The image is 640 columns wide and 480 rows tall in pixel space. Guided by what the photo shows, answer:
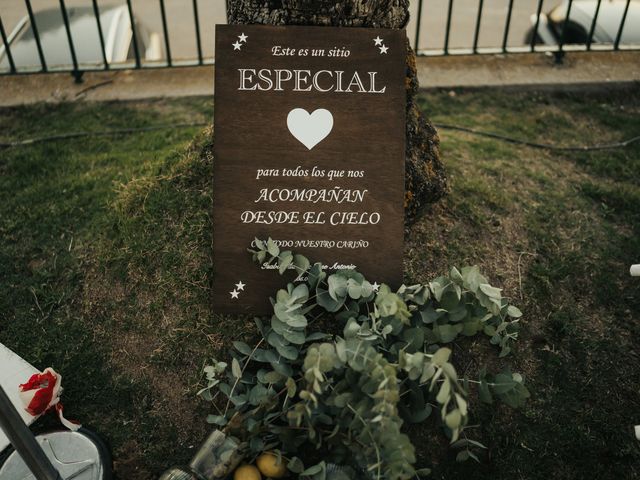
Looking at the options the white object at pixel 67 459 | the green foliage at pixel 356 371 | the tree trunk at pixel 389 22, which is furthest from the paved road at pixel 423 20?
the white object at pixel 67 459

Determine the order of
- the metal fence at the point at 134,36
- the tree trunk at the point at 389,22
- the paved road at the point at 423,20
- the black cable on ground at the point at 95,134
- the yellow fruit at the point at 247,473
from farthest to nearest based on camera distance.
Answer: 1. the paved road at the point at 423,20
2. the metal fence at the point at 134,36
3. the black cable on ground at the point at 95,134
4. the tree trunk at the point at 389,22
5. the yellow fruit at the point at 247,473

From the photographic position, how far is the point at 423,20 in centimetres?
831

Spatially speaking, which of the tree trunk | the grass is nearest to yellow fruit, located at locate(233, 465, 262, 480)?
the grass

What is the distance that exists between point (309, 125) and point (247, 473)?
132cm

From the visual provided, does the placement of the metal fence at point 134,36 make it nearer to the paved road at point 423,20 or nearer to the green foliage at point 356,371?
the paved road at point 423,20

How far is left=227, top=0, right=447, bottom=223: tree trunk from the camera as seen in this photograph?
7.77 feet

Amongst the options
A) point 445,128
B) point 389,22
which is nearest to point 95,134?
point 389,22

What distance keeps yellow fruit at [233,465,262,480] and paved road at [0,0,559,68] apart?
6.07 m

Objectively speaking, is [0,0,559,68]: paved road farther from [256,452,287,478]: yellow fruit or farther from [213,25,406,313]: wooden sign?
[256,452,287,478]: yellow fruit

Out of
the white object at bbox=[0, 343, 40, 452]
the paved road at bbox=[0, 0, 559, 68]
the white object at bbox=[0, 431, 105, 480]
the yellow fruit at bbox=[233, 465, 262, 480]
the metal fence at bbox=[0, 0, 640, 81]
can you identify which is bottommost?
the paved road at bbox=[0, 0, 559, 68]

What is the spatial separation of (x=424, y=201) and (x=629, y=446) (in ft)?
4.40

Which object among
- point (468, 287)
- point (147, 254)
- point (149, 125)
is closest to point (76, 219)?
point (147, 254)

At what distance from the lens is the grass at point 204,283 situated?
2.31m

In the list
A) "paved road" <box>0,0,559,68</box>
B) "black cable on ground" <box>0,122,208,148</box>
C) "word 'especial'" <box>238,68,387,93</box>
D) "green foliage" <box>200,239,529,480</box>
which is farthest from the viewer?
"paved road" <box>0,0,559,68</box>
